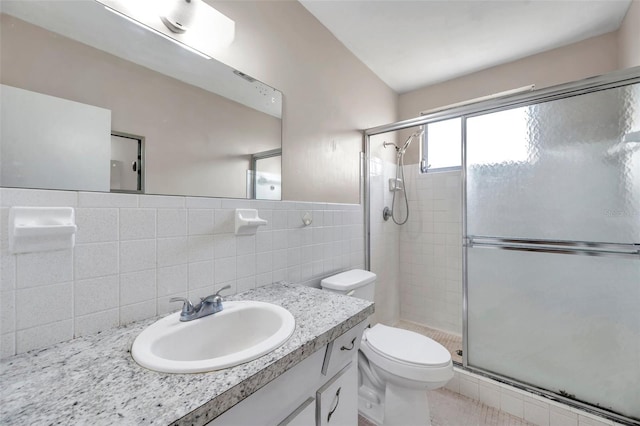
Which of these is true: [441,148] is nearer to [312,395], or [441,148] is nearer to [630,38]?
[630,38]

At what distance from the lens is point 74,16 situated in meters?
0.79

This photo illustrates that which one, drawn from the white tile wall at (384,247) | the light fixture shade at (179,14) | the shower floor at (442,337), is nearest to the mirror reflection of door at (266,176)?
the light fixture shade at (179,14)

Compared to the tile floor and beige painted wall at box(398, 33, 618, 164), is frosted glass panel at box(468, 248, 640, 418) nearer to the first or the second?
the tile floor

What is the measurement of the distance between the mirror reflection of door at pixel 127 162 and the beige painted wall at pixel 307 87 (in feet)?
1.91

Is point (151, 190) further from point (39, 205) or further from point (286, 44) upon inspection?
point (286, 44)

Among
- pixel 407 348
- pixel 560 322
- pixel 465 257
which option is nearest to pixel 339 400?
pixel 407 348

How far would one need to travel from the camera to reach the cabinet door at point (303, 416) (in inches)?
29.4

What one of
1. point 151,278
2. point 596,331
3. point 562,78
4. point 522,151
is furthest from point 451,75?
point 151,278

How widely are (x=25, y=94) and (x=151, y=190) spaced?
0.38 metres

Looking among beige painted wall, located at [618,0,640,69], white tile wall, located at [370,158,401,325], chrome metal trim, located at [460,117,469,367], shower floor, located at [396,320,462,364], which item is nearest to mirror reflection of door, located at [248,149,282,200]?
white tile wall, located at [370,158,401,325]

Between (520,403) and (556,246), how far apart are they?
0.94m

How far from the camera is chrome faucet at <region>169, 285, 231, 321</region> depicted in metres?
0.85

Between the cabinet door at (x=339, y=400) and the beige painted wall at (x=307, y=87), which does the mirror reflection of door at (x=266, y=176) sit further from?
the cabinet door at (x=339, y=400)

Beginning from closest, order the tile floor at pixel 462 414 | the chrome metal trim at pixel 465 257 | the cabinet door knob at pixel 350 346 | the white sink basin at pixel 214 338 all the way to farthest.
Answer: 1. the white sink basin at pixel 214 338
2. the cabinet door knob at pixel 350 346
3. the tile floor at pixel 462 414
4. the chrome metal trim at pixel 465 257
